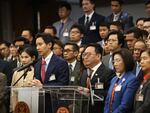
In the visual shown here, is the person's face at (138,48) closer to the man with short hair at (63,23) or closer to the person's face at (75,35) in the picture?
the person's face at (75,35)

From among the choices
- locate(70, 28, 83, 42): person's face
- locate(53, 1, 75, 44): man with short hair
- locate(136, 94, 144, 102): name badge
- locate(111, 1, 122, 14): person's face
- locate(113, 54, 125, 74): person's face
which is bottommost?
locate(136, 94, 144, 102): name badge

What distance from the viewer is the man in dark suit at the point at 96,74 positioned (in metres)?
5.23

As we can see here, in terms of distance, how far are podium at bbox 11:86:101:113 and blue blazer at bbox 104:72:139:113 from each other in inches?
8.1

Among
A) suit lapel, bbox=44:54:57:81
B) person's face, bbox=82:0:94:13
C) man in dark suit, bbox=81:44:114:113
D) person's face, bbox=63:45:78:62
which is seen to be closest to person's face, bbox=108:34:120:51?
person's face, bbox=63:45:78:62

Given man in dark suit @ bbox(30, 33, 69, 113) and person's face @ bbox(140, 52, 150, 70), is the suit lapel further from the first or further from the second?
person's face @ bbox(140, 52, 150, 70)

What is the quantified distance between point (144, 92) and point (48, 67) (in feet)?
4.46

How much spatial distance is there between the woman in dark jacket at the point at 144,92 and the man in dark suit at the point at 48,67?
3.39 ft

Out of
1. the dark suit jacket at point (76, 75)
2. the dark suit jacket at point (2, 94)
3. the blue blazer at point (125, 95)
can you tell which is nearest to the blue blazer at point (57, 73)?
the dark suit jacket at point (76, 75)

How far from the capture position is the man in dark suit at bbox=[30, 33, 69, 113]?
548 cm

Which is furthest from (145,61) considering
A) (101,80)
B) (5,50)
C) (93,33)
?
(5,50)

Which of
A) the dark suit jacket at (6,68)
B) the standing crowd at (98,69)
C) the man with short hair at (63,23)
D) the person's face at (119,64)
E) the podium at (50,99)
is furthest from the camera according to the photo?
the man with short hair at (63,23)

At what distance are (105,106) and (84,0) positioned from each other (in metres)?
3.33

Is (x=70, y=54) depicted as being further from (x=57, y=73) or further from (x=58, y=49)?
(x=57, y=73)

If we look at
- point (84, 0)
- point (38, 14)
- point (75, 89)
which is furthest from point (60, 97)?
point (38, 14)
